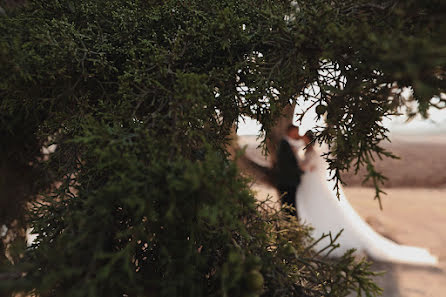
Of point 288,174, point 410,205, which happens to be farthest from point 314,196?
point 410,205

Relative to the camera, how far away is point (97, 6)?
0.86m

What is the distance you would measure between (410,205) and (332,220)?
2.16 metres

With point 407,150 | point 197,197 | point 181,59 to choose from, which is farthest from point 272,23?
point 407,150

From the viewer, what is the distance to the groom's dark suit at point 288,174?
2.18 metres

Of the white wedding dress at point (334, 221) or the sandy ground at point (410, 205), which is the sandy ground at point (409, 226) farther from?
the white wedding dress at point (334, 221)

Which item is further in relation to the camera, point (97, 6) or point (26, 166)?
point (26, 166)

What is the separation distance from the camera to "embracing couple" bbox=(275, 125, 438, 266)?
215cm

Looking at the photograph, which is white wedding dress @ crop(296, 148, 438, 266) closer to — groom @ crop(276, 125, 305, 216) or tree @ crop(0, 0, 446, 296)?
groom @ crop(276, 125, 305, 216)

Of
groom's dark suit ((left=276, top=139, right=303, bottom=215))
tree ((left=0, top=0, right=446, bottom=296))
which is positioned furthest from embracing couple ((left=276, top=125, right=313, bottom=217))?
tree ((left=0, top=0, right=446, bottom=296))

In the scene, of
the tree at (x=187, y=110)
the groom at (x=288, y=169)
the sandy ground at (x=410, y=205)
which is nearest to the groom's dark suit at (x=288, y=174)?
the groom at (x=288, y=169)

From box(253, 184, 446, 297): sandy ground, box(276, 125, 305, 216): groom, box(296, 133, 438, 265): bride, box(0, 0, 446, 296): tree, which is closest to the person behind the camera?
box(0, 0, 446, 296): tree

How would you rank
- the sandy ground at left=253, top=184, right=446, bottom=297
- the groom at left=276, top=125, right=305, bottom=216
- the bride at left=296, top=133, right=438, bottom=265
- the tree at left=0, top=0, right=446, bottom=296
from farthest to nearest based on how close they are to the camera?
the sandy ground at left=253, top=184, right=446, bottom=297 → the bride at left=296, top=133, right=438, bottom=265 → the groom at left=276, top=125, right=305, bottom=216 → the tree at left=0, top=0, right=446, bottom=296

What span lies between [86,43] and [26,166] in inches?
37.0

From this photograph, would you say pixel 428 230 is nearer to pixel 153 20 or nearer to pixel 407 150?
pixel 407 150
